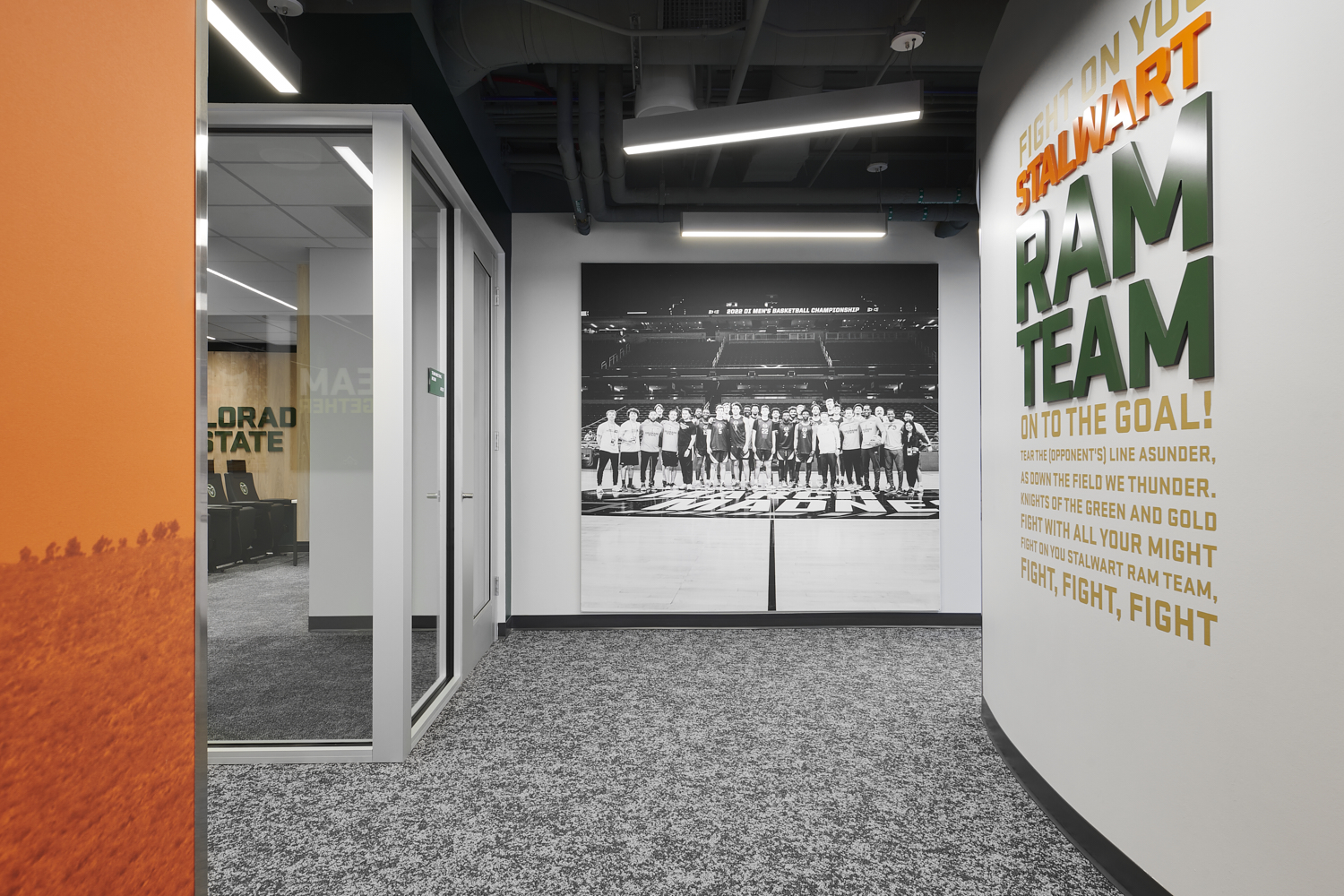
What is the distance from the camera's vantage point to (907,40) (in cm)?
307

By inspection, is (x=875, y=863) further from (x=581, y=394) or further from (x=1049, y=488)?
(x=581, y=394)

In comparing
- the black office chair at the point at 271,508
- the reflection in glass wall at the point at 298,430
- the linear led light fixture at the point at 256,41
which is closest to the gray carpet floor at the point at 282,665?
the reflection in glass wall at the point at 298,430

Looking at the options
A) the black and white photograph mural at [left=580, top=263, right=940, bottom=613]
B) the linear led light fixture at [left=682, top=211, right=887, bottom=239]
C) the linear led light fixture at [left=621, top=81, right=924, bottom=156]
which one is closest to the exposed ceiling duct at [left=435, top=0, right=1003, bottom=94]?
the linear led light fixture at [left=621, top=81, right=924, bottom=156]

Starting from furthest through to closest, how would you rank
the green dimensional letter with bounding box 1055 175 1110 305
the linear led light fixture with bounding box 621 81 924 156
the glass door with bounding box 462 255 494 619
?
the glass door with bounding box 462 255 494 619
the linear led light fixture with bounding box 621 81 924 156
the green dimensional letter with bounding box 1055 175 1110 305

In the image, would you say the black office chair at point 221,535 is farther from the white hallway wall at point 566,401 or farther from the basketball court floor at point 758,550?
the basketball court floor at point 758,550

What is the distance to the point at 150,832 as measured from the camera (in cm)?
118

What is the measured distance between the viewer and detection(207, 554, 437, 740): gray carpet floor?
9.85ft

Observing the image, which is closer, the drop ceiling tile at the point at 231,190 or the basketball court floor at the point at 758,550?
the drop ceiling tile at the point at 231,190

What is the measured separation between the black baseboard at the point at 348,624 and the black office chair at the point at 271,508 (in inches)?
11.2

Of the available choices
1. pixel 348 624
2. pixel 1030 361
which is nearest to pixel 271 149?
pixel 348 624

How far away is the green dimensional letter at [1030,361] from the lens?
2596mm

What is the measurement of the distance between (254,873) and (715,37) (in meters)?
3.58

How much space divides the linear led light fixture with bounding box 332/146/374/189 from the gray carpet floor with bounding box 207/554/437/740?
1.64 metres

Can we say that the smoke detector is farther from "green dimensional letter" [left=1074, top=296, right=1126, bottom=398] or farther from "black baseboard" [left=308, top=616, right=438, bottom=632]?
"black baseboard" [left=308, top=616, right=438, bottom=632]
